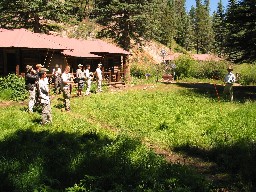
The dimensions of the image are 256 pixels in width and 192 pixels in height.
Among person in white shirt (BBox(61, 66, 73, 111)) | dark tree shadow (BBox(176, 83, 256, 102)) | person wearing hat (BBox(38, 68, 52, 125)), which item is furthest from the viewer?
dark tree shadow (BBox(176, 83, 256, 102))

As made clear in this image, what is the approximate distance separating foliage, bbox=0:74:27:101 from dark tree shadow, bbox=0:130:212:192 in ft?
32.3

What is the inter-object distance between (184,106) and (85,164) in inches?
408

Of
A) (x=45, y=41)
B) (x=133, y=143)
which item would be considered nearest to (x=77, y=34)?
(x=45, y=41)

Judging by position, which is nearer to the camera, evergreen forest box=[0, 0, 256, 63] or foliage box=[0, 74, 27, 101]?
foliage box=[0, 74, 27, 101]

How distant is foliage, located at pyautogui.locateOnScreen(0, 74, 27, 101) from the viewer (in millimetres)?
20258

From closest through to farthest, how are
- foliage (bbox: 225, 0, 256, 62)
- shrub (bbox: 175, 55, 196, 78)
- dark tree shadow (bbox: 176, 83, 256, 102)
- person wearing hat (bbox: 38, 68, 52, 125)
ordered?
1. person wearing hat (bbox: 38, 68, 52, 125)
2. dark tree shadow (bbox: 176, 83, 256, 102)
3. foliage (bbox: 225, 0, 256, 62)
4. shrub (bbox: 175, 55, 196, 78)

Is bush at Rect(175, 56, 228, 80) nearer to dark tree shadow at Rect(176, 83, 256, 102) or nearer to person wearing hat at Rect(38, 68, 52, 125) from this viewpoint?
dark tree shadow at Rect(176, 83, 256, 102)

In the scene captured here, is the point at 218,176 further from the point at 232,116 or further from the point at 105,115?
the point at 105,115

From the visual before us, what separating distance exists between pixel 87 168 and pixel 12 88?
1425 centimetres

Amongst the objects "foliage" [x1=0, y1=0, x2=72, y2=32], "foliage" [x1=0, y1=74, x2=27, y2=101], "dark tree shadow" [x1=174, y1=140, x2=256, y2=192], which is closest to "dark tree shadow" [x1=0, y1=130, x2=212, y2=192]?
"dark tree shadow" [x1=174, y1=140, x2=256, y2=192]

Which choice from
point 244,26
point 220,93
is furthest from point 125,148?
point 244,26

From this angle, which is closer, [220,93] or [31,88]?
[31,88]

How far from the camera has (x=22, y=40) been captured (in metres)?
25.2

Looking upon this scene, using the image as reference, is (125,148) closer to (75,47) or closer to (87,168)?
(87,168)
